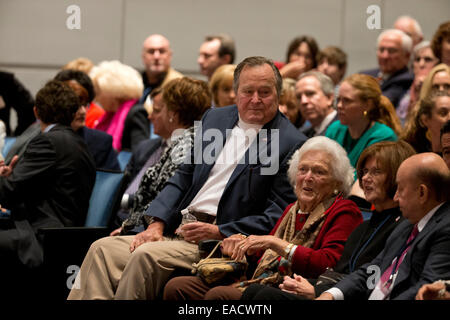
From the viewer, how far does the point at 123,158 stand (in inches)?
206

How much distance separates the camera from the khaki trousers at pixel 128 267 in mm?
3301

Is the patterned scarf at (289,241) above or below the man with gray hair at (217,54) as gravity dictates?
below

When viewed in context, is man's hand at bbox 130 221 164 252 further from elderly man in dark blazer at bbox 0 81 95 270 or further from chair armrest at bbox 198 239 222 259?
elderly man in dark blazer at bbox 0 81 95 270

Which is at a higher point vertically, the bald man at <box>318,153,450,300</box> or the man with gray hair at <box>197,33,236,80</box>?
the man with gray hair at <box>197,33,236,80</box>

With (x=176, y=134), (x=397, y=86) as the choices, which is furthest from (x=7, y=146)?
(x=397, y=86)

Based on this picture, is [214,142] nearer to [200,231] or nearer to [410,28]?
[200,231]

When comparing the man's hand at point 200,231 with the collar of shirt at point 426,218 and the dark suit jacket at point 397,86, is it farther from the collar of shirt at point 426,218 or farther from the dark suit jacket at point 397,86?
the dark suit jacket at point 397,86

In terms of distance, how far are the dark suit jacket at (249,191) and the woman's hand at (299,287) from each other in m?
0.49

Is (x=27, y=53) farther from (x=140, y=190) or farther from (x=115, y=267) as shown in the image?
(x=115, y=267)

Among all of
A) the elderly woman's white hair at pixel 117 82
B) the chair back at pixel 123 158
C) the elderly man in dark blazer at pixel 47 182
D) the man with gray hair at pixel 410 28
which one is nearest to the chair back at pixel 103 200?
the elderly man in dark blazer at pixel 47 182

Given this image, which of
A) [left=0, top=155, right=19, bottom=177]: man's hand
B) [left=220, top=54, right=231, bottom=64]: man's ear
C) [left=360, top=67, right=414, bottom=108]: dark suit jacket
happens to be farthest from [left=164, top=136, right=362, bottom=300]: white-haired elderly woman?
[left=220, top=54, right=231, bottom=64]: man's ear

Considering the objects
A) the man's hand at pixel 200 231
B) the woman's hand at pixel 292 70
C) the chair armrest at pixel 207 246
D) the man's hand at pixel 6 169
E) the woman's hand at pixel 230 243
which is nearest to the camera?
the woman's hand at pixel 230 243

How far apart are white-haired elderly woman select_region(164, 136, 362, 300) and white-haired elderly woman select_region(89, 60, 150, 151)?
2.46m

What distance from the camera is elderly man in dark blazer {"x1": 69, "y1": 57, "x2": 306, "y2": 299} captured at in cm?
333
